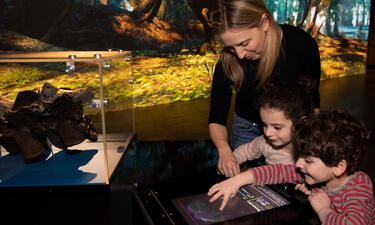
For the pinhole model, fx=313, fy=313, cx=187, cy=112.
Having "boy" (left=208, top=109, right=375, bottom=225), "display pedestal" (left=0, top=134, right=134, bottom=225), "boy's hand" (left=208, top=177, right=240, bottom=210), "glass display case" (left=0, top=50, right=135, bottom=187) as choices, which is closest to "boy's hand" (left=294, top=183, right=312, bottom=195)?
"boy" (left=208, top=109, right=375, bottom=225)

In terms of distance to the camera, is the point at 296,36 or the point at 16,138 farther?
the point at 16,138

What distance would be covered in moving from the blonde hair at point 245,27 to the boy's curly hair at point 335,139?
52cm

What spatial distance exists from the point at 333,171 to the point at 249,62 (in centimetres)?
82

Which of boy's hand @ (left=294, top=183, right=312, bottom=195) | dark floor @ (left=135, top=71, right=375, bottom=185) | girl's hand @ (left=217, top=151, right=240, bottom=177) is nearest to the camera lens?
boy's hand @ (left=294, top=183, right=312, bottom=195)

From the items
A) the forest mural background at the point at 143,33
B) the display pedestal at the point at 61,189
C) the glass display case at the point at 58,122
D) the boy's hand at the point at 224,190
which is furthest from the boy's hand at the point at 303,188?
the forest mural background at the point at 143,33

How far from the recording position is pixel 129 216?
1522 mm

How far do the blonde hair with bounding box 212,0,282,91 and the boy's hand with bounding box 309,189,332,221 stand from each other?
2.40 feet

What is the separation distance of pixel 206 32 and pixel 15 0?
3201 millimetres

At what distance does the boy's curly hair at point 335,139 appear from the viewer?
3.42 feet

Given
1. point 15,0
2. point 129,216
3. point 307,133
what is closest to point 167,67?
point 15,0

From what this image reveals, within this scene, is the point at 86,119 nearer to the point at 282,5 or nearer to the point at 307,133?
the point at 307,133

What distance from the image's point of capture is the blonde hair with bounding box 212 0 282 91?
1.34m

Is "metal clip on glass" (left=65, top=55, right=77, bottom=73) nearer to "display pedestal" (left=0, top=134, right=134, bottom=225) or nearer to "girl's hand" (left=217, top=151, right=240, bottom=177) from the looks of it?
"display pedestal" (left=0, top=134, right=134, bottom=225)

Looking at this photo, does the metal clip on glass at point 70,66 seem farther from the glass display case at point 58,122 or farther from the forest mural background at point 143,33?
the forest mural background at point 143,33
